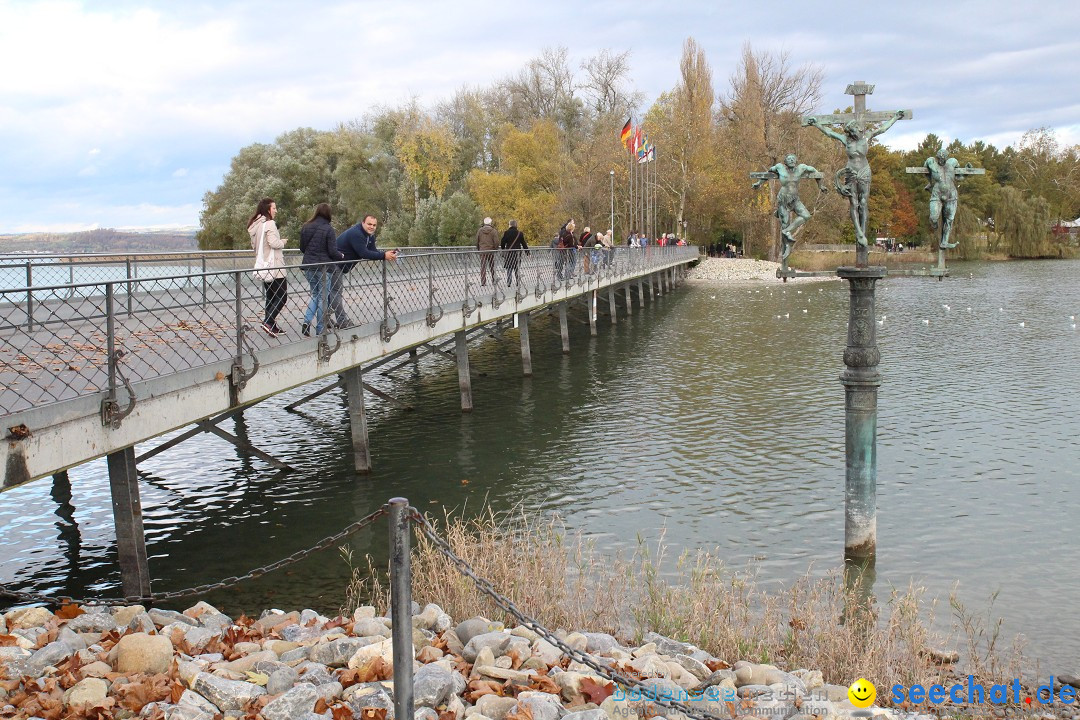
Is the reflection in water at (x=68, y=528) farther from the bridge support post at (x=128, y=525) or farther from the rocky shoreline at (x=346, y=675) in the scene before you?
the rocky shoreline at (x=346, y=675)

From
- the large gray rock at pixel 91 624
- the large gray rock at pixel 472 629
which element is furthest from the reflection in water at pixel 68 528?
the large gray rock at pixel 472 629

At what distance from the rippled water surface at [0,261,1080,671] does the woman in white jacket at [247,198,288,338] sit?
2759mm

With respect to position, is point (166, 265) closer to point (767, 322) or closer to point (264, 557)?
point (264, 557)

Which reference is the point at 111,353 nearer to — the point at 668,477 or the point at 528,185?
the point at 668,477

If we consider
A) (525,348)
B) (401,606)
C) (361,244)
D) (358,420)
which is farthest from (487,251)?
(401,606)

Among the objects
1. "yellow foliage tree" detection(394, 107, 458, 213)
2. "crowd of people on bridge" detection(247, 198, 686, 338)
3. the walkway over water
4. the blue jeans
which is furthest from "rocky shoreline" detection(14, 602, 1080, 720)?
"yellow foliage tree" detection(394, 107, 458, 213)

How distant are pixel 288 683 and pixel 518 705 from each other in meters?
1.46

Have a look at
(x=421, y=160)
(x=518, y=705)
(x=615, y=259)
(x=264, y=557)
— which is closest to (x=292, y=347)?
(x=264, y=557)

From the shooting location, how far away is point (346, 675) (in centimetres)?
634

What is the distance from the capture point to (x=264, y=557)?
38.1ft

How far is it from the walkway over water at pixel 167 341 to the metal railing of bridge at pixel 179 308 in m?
0.04

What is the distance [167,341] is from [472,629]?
188 inches

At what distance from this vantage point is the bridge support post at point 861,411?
9.82 metres

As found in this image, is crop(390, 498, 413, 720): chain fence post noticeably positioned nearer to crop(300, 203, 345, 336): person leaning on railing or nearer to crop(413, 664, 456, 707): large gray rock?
crop(413, 664, 456, 707): large gray rock
